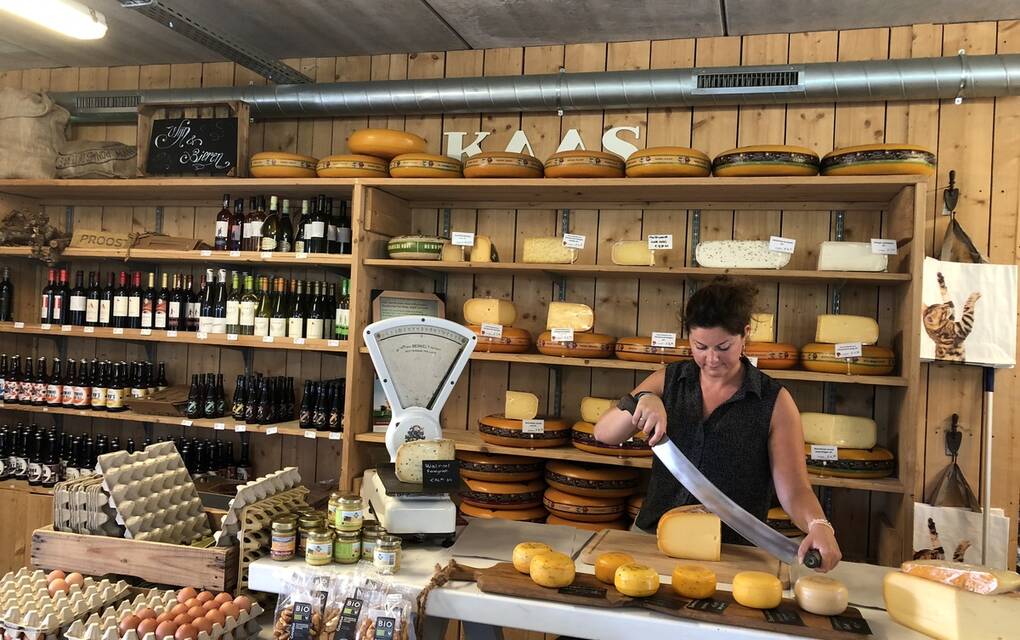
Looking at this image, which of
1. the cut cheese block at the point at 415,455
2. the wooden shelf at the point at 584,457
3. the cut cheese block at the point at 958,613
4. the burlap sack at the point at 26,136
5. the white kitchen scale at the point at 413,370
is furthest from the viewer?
the burlap sack at the point at 26,136

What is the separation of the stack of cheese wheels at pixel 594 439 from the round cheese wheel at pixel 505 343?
15.1 inches

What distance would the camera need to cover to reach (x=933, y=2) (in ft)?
10.8

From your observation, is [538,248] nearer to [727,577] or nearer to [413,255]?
[413,255]

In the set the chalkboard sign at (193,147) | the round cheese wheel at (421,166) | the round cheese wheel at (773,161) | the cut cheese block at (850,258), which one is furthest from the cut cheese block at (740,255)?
the chalkboard sign at (193,147)

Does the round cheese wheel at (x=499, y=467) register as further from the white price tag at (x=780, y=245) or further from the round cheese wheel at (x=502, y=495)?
the white price tag at (x=780, y=245)

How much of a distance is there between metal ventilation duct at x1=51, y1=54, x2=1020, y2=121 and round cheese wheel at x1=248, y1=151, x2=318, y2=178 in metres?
0.41

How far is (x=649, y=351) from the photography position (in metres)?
3.40

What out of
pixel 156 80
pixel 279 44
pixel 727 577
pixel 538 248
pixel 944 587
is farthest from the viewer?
pixel 156 80

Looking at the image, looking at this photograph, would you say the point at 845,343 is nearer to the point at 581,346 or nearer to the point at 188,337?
the point at 581,346

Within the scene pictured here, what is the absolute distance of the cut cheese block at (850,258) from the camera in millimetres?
3172

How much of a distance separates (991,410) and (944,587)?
2080 mm

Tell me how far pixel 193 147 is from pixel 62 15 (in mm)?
1007

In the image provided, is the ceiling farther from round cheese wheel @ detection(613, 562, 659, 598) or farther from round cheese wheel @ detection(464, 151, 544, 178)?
round cheese wheel @ detection(613, 562, 659, 598)

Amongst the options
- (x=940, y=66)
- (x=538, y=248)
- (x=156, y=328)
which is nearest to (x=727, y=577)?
→ (x=538, y=248)
